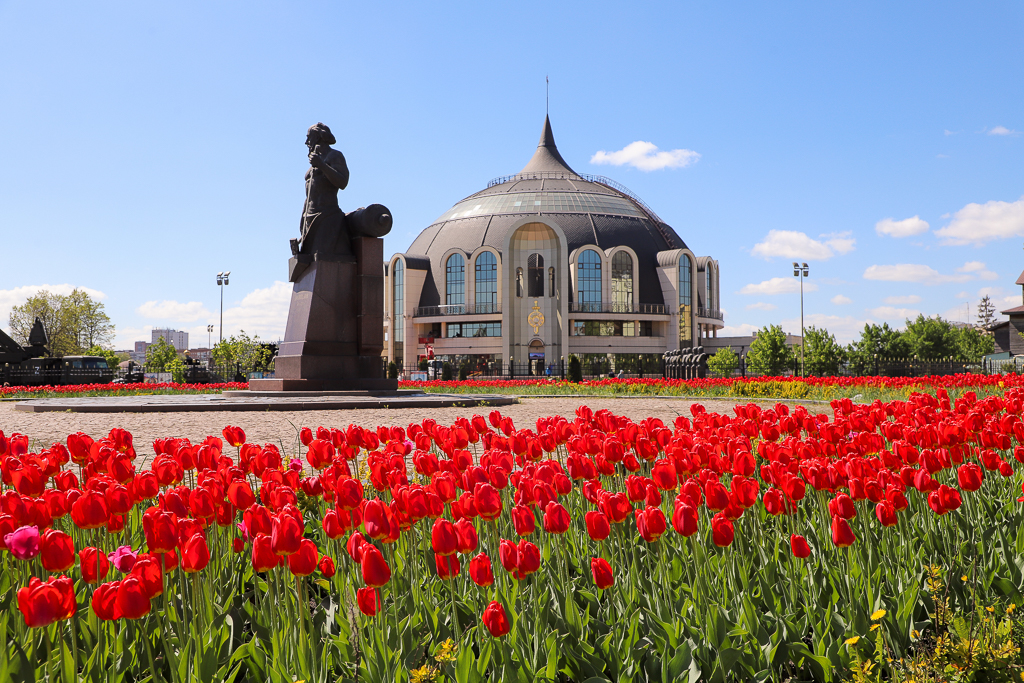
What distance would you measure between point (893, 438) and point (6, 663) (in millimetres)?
4250

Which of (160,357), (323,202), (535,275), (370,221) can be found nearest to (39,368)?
(323,202)

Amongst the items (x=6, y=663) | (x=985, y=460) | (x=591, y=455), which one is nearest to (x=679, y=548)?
(x=591, y=455)

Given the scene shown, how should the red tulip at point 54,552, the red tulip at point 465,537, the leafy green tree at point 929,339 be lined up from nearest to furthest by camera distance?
the red tulip at point 54,552
the red tulip at point 465,537
the leafy green tree at point 929,339

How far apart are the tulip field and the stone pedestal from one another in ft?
47.3

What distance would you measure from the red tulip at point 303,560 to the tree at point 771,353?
149ft

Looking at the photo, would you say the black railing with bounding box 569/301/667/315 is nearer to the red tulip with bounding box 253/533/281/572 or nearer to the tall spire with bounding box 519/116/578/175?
the tall spire with bounding box 519/116/578/175

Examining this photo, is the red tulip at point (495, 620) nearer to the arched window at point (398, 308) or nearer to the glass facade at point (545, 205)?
the arched window at point (398, 308)

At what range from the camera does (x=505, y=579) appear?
8.55 feet

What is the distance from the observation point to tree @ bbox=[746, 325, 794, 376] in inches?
1770

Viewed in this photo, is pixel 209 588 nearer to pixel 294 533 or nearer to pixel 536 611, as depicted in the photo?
pixel 294 533

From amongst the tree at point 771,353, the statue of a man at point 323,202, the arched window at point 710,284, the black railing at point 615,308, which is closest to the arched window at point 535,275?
the black railing at point 615,308

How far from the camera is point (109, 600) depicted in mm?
1928

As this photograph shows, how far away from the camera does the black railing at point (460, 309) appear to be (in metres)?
78.2

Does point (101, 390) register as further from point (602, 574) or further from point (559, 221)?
Result: point (559, 221)
